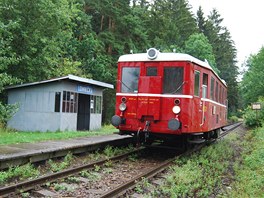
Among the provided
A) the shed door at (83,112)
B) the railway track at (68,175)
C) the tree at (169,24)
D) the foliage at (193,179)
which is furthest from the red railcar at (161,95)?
the tree at (169,24)

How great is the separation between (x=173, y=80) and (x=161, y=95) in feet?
1.81

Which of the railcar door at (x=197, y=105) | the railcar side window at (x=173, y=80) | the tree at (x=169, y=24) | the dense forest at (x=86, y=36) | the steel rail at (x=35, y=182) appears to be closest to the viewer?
the steel rail at (x=35, y=182)

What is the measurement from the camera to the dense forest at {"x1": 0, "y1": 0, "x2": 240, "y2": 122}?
21.4 m

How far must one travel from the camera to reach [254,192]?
22.1ft

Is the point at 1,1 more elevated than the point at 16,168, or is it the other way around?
the point at 1,1

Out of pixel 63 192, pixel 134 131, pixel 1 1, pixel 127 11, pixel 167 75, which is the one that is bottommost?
pixel 63 192

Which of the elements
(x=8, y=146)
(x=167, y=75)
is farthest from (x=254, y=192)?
(x=8, y=146)

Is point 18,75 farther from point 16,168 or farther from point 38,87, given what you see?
point 16,168

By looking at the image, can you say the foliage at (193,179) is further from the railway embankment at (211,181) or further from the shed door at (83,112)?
the shed door at (83,112)

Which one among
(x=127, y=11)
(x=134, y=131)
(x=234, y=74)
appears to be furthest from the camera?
(x=234, y=74)

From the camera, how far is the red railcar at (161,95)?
9.70 meters

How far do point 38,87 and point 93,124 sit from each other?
14.1ft

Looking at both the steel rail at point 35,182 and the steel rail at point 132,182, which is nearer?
the steel rail at point 35,182

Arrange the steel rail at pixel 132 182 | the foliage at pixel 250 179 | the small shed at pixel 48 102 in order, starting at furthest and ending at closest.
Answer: the small shed at pixel 48 102 < the foliage at pixel 250 179 < the steel rail at pixel 132 182
